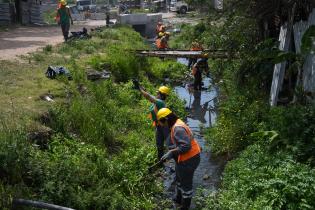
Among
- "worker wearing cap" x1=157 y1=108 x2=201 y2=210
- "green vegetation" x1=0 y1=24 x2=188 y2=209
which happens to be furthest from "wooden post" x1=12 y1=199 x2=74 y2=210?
"worker wearing cap" x1=157 y1=108 x2=201 y2=210

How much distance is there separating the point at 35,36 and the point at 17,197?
1721 centimetres

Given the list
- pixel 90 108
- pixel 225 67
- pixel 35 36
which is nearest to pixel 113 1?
pixel 35 36

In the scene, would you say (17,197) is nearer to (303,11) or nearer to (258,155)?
(258,155)

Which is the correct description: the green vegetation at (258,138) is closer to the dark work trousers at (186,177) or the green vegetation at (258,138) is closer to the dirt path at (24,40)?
the dark work trousers at (186,177)

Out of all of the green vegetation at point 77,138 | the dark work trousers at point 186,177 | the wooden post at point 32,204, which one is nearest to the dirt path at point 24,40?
the green vegetation at point 77,138

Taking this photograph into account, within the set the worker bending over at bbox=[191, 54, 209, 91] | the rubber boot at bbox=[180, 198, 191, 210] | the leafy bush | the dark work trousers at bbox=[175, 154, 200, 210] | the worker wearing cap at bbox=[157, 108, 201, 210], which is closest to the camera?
the leafy bush

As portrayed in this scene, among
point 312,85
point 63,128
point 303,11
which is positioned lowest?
point 63,128

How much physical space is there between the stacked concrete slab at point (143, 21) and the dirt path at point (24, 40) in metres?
6.60

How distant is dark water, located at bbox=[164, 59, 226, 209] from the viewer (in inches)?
384

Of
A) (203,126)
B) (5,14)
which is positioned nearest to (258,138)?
(203,126)

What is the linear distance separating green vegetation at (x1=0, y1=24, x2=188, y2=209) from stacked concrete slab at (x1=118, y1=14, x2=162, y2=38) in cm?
1687

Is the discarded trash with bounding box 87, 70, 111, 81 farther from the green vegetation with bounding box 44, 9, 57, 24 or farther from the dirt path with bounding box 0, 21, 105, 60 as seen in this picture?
the green vegetation with bounding box 44, 9, 57, 24

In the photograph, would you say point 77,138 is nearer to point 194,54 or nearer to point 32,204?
point 32,204

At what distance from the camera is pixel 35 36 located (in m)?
22.7
